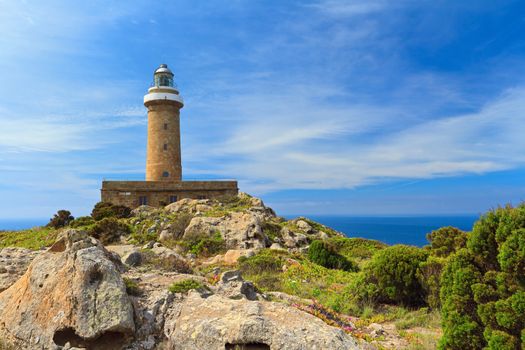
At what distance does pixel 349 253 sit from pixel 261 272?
975 centimetres

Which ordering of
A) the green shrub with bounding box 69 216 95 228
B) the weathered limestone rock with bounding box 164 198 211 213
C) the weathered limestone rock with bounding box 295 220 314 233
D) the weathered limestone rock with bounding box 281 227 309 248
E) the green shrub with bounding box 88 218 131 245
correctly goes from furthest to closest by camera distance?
1. the weathered limestone rock with bounding box 164 198 211 213
2. the green shrub with bounding box 69 216 95 228
3. the weathered limestone rock with bounding box 295 220 314 233
4. the green shrub with bounding box 88 218 131 245
5. the weathered limestone rock with bounding box 281 227 309 248

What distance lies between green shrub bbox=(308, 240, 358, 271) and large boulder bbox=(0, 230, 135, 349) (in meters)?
12.2

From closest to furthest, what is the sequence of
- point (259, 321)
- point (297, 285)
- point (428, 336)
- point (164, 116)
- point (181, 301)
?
point (259, 321) < point (181, 301) < point (428, 336) < point (297, 285) < point (164, 116)

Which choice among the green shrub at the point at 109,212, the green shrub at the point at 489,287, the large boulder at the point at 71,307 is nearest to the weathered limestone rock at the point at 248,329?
the large boulder at the point at 71,307

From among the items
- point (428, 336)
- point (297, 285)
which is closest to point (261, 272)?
point (297, 285)

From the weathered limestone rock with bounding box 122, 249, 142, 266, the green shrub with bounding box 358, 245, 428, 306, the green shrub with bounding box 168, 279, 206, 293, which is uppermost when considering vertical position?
the weathered limestone rock with bounding box 122, 249, 142, 266

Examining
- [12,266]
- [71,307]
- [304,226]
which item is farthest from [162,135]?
[71,307]

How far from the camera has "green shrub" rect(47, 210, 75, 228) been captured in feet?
98.2

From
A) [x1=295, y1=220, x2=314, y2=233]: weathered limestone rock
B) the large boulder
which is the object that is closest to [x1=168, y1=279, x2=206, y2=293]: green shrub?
the large boulder

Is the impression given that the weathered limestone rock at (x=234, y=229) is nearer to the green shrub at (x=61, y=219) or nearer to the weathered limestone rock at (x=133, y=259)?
the weathered limestone rock at (x=133, y=259)

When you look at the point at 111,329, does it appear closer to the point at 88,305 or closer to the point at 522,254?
the point at 88,305

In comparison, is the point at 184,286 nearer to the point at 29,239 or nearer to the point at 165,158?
the point at 29,239

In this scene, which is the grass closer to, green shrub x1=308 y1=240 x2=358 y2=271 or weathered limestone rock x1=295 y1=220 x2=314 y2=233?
weathered limestone rock x1=295 y1=220 x2=314 y2=233

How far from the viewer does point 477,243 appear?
658 cm
